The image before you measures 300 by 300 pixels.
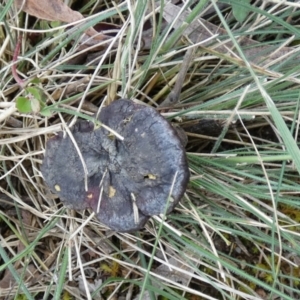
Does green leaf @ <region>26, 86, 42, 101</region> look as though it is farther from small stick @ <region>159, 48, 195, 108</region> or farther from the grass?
small stick @ <region>159, 48, 195, 108</region>

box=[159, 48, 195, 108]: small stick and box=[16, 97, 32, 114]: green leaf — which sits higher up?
box=[159, 48, 195, 108]: small stick

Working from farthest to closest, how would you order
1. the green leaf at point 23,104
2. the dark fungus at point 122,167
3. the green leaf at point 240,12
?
1. the green leaf at point 240,12
2. the green leaf at point 23,104
3. the dark fungus at point 122,167

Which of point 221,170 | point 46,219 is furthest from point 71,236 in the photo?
point 221,170

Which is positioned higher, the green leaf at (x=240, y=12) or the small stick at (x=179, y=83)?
the green leaf at (x=240, y=12)

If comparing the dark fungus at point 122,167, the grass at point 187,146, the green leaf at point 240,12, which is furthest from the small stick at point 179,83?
the dark fungus at point 122,167

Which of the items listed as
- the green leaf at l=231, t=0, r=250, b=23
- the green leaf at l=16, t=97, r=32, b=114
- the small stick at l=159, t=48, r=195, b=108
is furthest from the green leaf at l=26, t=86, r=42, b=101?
the green leaf at l=231, t=0, r=250, b=23

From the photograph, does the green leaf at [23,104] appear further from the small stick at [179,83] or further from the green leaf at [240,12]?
the green leaf at [240,12]

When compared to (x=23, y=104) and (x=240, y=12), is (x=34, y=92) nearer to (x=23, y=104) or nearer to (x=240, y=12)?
(x=23, y=104)
